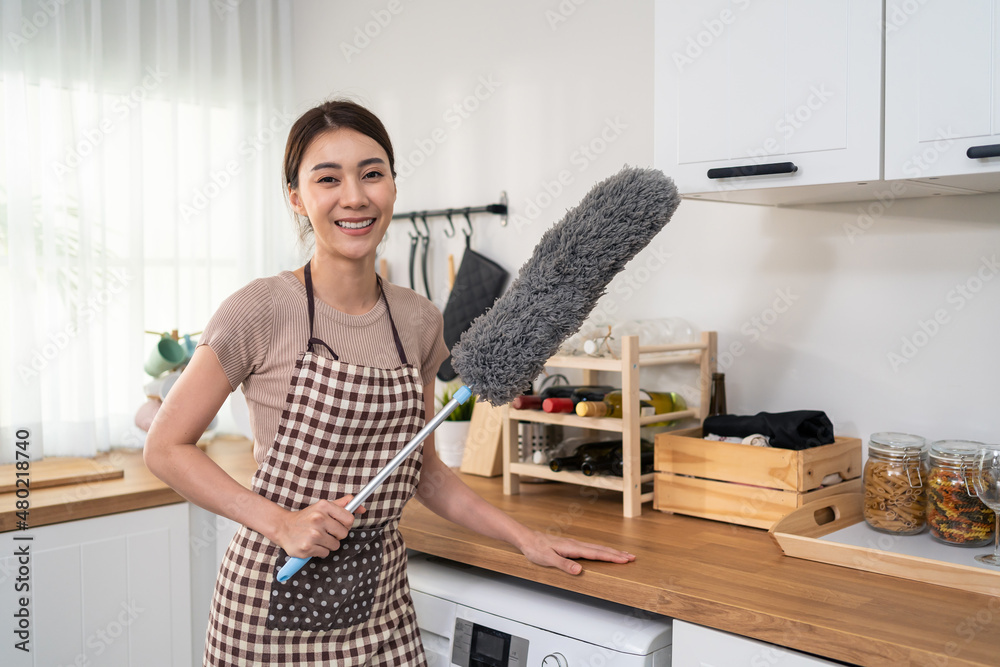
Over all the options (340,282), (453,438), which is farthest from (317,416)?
(453,438)

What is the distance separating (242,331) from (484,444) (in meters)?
0.98

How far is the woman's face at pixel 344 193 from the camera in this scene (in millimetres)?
1213

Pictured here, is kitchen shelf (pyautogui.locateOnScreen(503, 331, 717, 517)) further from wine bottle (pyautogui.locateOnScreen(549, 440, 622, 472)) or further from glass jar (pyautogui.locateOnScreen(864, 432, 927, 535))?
glass jar (pyautogui.locateOnScreen(864, 432, 927, 535))

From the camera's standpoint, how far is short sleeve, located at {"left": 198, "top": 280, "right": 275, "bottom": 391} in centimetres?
115

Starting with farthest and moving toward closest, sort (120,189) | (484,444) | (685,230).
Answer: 1. (120,189)
2. (484,444)
3. (685,230)

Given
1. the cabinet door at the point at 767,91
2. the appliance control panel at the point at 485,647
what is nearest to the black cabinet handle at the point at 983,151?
the cabinet door at the point at 767,91

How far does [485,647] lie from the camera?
1.41 m

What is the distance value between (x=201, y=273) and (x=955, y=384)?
2.20m

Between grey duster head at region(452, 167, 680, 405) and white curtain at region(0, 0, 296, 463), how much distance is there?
1.72 meters

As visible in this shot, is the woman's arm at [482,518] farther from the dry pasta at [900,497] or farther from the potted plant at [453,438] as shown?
the potted plant at [453,438]

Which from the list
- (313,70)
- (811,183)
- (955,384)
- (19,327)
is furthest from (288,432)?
(313,70)

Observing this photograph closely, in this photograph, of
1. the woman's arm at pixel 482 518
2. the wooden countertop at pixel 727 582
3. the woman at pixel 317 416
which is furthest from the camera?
the woman's arm at pixel 482 518

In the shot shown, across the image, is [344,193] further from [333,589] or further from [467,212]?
[467,212]

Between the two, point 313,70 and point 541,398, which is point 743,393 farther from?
point 313,70
